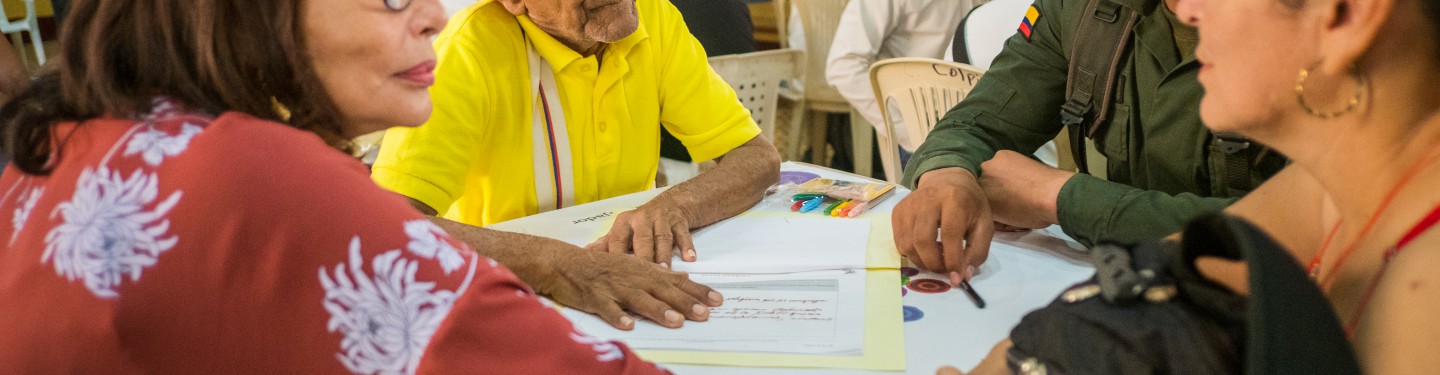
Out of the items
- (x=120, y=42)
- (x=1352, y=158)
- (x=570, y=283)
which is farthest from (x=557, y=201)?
(x=1352, y=158)

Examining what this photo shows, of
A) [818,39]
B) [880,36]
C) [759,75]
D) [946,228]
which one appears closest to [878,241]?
[946,228]

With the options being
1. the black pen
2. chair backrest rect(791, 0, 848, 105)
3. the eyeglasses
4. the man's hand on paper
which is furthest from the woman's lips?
chair backrest rect(791, 0, 848, 105)

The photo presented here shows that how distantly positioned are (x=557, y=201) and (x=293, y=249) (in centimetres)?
138

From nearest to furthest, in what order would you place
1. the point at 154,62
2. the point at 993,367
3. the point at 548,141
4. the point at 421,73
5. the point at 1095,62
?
the point at 154,62 → the point at 993,367 → the point at 421,73 → the point at 1095,62 → the point at 548,141

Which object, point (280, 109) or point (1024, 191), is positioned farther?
point (1024, 191)

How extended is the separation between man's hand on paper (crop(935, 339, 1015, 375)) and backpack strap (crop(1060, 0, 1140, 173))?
85 centimetres

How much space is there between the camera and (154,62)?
101cm

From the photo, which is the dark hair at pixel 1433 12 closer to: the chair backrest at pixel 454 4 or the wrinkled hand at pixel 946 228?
the wrinkled hand at pixel 946 228

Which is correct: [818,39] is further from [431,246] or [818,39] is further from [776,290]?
[431,246]

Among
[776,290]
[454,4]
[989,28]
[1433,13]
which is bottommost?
[454,4]

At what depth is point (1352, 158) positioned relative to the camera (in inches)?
37.7

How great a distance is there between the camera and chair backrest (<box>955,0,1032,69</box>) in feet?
10.2

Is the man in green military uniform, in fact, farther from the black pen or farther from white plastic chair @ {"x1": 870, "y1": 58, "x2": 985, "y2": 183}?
white plastic chair @ {"x1": 870, "y1": 58, "x2": 985, "y2": 183}

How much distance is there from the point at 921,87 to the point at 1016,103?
90cm
